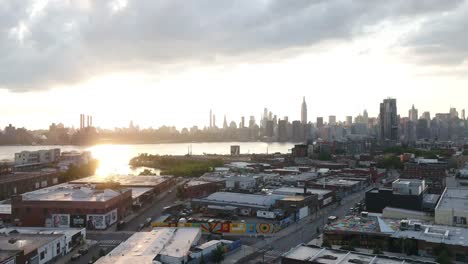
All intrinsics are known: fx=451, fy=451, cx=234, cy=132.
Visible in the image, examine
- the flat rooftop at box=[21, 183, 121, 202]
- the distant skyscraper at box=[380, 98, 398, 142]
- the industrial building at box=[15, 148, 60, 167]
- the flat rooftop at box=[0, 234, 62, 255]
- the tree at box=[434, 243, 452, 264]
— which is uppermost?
the distant skyscraper at box=[380, 98, 398, 142]

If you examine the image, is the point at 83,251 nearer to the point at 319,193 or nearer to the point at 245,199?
the point at 245,199

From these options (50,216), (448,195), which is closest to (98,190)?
(50,216)

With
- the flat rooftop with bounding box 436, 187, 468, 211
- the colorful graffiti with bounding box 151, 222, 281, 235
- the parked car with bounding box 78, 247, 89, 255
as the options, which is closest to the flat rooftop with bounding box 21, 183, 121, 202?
the parked car with bounding box 78, 247, 89, 255

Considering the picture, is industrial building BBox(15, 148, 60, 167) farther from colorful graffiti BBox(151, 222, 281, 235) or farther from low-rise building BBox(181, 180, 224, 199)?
colorful graffiti BBox(151, 222, 281, 235)

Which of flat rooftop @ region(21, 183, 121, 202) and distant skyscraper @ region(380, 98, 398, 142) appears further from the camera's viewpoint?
distant skyscraper @ region(380, 98, 398, 142)

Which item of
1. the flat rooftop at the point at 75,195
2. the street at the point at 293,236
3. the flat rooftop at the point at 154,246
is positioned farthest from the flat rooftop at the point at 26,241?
the street at the point at 293,236

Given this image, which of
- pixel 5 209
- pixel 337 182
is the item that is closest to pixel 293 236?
pixel 5 209
